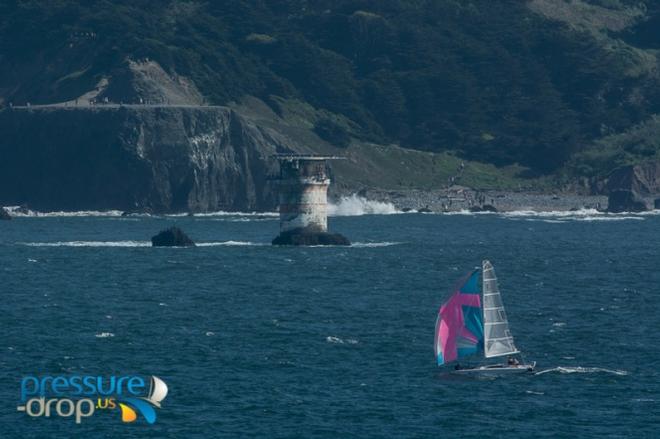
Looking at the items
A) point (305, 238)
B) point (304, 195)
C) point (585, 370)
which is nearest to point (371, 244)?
point (305, 238)

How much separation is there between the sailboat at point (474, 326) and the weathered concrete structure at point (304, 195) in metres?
76.9

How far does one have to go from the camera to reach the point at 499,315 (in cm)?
9512

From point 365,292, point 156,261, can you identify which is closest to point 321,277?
point 365,292

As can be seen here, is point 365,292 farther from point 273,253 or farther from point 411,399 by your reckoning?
point 411,399

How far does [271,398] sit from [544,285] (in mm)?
62108

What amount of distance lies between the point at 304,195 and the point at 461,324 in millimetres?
77645

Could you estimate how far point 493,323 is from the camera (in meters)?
94.8

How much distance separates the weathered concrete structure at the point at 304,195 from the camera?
561 ft

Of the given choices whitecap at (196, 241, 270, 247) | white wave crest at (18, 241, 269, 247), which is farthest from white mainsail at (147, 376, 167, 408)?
white wave crest at (18, 241, 269, 247)

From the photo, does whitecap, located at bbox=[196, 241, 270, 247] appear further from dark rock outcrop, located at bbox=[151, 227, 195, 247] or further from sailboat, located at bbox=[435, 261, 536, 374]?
sailboat, located at bbox=[435, 261, 536, 374]

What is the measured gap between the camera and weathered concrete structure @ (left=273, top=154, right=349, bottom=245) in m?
171

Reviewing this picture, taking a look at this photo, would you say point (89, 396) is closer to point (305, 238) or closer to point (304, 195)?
point (304, 195)

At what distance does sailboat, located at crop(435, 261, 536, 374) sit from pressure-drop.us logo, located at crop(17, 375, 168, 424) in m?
15.0

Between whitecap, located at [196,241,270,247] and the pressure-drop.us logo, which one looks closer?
the pressure-drop.us logo
